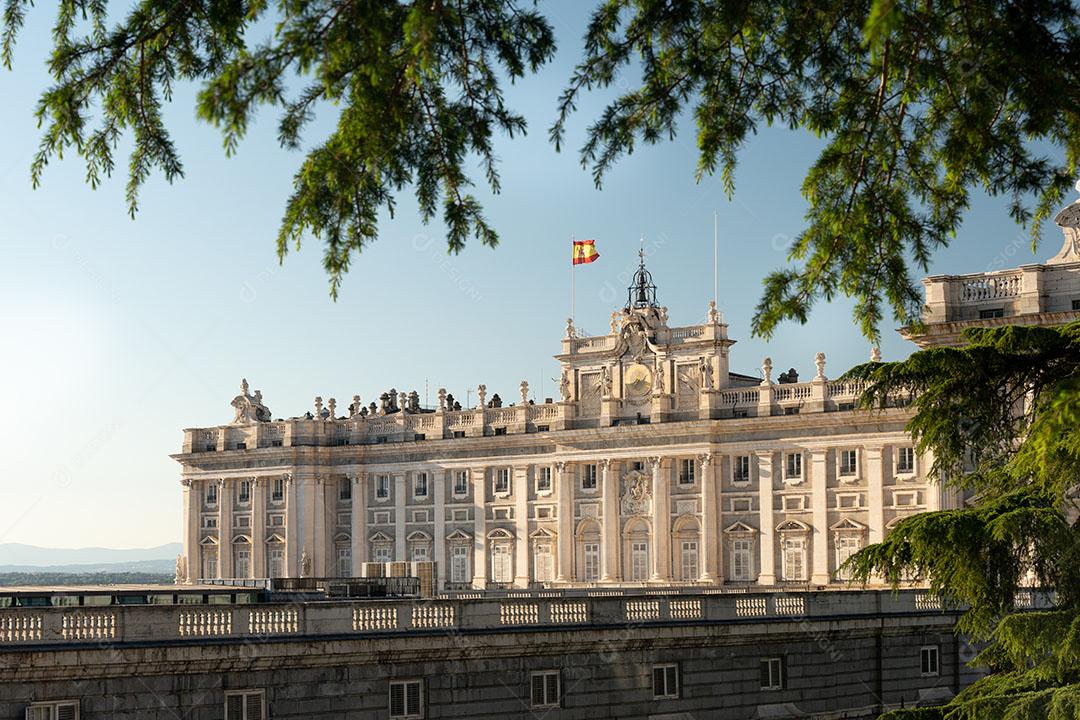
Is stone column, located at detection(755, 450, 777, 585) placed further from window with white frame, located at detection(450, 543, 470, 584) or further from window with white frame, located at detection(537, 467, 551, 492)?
window with white frame, located at detection(450, 543, 470, 584)

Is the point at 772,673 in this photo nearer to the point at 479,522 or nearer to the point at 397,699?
the point at 397,699

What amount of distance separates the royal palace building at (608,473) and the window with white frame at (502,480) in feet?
0.27

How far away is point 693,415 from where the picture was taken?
81.2 m

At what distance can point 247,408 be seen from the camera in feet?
318

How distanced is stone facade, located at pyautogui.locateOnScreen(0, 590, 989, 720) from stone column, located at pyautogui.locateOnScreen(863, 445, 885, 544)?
33.6 m

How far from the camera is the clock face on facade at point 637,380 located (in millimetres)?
82938

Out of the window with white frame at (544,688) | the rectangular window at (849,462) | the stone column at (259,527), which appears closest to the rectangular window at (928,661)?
the window with white frame at (544,688)

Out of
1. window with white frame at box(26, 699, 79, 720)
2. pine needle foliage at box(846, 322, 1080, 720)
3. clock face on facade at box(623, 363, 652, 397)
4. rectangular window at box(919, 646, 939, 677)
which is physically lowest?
rectangular window at box(919, 646, 939, 677)


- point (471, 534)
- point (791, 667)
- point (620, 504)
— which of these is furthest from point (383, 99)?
point (471, 534)

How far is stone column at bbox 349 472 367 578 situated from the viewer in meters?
91.9

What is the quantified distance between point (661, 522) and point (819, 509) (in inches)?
323

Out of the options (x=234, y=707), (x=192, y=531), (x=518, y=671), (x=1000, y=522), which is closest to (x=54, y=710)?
(x=234, y=707)

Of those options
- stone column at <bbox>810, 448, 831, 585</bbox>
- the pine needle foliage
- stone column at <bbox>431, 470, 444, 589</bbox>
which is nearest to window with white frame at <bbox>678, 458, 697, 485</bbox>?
stone column at <bbox>810, 448, 831, 585</bbox>

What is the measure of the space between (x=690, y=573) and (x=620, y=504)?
5135 mm
